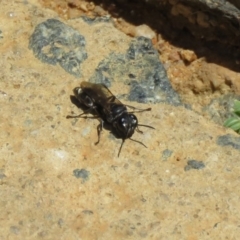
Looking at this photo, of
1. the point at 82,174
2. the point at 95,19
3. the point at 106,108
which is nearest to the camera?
the point at 82,174

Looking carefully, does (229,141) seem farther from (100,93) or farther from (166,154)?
(100,93)

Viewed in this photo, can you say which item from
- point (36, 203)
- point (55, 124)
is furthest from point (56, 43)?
point (36, 203)

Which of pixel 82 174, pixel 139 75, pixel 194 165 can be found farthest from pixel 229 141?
pixel 82 174

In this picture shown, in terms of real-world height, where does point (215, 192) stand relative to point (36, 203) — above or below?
above

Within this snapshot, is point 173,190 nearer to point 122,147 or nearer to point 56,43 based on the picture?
point 122,147

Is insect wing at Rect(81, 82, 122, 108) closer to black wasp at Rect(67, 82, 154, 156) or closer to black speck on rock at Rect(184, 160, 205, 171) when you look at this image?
black wasp at Rect(67, 82, 154, 156)

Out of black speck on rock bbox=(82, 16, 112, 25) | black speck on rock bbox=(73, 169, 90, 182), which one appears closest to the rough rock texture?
black speck on rock bbox=(73, 169, 90, 182)

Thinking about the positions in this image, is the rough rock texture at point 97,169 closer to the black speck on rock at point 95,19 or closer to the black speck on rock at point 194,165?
the black speck on rock at point 194,165

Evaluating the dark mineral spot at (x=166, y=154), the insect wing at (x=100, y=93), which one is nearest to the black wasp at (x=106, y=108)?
the insect wing at (x=100, y=93)
